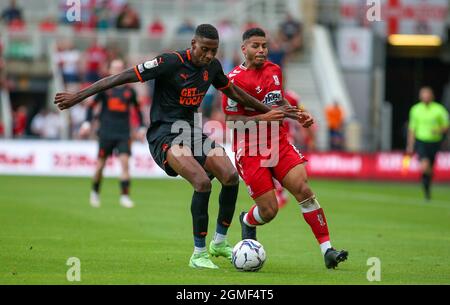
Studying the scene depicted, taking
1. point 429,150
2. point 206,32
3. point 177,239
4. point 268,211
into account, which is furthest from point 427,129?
point 206,32

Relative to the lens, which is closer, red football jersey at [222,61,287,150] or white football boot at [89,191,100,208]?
red football jersey at [222,61,287,150]

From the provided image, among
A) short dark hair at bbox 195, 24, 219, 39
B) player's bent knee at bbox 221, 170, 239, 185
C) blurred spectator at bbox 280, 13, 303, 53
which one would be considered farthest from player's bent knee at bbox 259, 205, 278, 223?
blurred spectator at bbox 280, 13, 303, 53

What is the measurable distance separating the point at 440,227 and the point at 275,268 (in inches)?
270

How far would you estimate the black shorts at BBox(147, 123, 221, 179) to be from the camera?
11453 mm

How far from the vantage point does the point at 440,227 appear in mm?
17547

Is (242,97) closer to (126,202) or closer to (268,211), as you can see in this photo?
(268,211)

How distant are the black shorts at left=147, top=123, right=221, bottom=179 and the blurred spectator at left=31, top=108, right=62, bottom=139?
71.8 ft

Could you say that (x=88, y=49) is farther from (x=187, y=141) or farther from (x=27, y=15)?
(x=187, y=141)

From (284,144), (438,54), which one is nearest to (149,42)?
(438,54)

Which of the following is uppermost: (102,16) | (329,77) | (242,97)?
(102,16)

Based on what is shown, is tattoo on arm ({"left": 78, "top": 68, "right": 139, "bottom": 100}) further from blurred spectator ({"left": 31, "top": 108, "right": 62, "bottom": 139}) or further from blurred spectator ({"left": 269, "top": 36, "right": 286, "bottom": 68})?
blurred spectator ({"left": 31, "top": 108, "right": 62, "bottom": 139})

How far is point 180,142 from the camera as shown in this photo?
11461mm

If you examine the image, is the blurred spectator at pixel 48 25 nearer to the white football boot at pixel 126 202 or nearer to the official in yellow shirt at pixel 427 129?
the official in yellow shirt at pixel 427 129

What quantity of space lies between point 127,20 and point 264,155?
2480 cm
